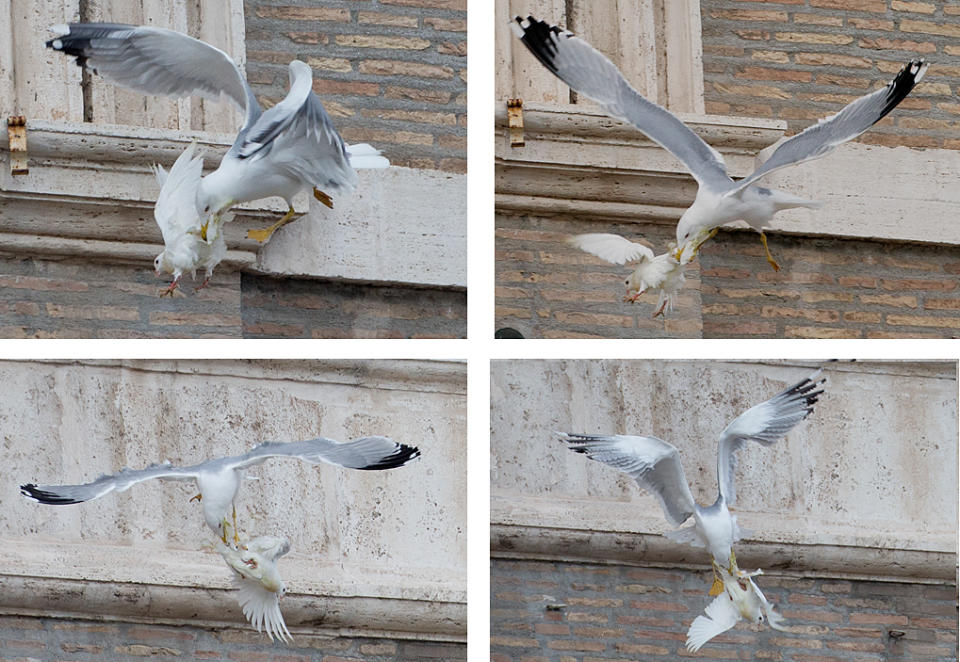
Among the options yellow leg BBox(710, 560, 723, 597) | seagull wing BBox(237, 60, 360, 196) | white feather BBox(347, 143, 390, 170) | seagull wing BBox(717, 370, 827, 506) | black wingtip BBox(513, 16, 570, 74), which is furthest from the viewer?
yellow leg BBox(710, 560, 723, 597)

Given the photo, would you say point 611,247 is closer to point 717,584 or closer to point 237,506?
point 717,584

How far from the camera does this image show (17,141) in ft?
15.8

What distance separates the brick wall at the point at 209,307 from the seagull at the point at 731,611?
0.80m

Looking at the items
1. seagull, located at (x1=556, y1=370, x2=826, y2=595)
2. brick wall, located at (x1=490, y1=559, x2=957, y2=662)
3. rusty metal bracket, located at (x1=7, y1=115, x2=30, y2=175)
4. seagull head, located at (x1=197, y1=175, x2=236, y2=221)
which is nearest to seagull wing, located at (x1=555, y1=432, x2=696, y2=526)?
seagull, located at (x1=556, y1=370, x2=826, y2=595)

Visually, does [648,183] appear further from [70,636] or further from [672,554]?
[70,636]

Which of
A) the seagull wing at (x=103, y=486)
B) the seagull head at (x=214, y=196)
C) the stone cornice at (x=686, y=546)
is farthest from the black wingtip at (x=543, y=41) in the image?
the seagull wing at (x=103, y=486)

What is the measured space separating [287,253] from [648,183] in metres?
0.80

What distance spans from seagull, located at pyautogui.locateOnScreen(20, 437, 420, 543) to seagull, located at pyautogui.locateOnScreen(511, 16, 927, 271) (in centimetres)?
80

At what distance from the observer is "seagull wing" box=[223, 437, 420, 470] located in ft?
15.6

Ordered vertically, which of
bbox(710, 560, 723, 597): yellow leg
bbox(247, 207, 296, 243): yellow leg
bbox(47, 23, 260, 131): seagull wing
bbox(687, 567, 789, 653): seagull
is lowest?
bbox(687, 567, 789, 653): seagull

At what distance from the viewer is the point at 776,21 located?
5254 millimetres

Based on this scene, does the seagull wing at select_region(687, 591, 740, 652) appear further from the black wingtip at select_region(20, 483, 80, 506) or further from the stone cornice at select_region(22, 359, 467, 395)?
the black wingtip at select_region(20, 483, 80, 506)

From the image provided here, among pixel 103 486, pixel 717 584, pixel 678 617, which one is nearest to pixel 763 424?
pixel 717 584

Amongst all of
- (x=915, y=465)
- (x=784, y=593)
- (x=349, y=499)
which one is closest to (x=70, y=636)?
(x=349, y=499)
